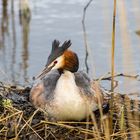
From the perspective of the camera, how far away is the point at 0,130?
516 cm

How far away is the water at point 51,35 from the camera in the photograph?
25.3ft

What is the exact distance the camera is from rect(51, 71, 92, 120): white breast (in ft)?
17.9

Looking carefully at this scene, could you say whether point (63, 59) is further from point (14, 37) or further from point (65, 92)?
point (14, 37)

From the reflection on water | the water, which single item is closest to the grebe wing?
the water

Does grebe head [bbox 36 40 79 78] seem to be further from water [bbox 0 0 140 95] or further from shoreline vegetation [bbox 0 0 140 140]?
water [bbox 0 0 140 95]

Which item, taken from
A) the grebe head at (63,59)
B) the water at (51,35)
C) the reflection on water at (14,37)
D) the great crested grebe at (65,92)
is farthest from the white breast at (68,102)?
the reflection on water at (14,37)

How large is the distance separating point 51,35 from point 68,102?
3.47m

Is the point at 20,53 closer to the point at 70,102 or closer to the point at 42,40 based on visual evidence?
the point at 42,40

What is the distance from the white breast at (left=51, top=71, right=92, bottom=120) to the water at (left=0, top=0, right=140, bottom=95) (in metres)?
1.17

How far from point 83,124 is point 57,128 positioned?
0.29m

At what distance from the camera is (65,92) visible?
18.1ft

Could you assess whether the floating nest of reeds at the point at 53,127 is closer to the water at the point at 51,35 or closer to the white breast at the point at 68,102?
the white breast at the point at 68,102

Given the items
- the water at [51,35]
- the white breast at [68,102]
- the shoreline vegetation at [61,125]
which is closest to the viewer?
the shoreline vegetation at [61,125]

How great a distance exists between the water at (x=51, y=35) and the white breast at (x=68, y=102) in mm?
1166
